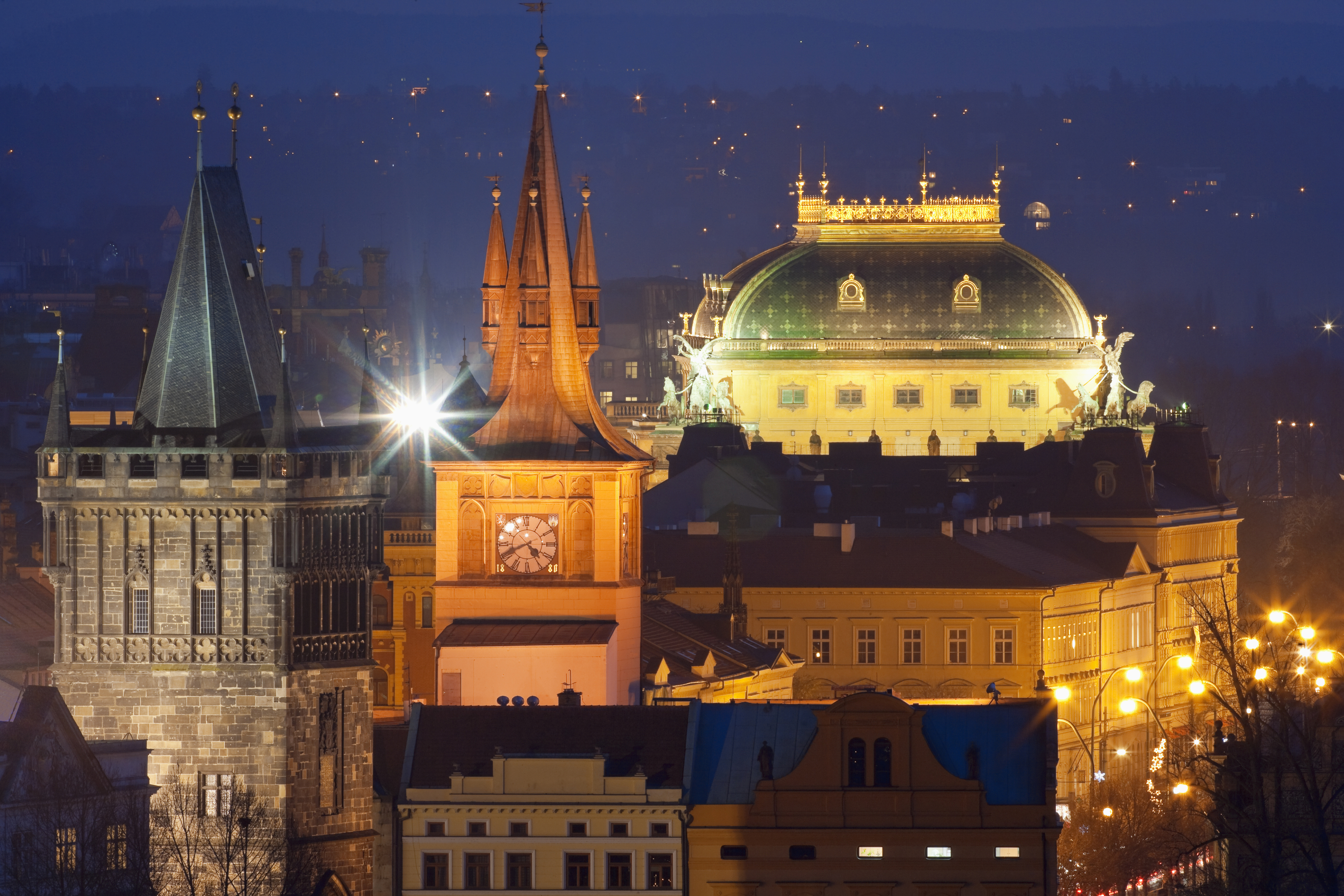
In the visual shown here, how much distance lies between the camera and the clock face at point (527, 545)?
144 meters

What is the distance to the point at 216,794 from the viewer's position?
392ft

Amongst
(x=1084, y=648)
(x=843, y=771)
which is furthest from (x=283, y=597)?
(x=1084, y=648)

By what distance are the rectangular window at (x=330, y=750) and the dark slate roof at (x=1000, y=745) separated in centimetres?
1575

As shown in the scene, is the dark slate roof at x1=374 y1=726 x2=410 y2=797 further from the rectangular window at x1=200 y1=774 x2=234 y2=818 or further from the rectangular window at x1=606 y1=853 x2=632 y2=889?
the rectangular window at x1=606 y1=853 x2=632 y2=889

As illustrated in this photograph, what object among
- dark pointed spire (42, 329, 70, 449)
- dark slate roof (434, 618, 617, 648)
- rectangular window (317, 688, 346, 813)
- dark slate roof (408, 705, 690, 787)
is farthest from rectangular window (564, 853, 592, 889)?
dark slate roof (434, 618, 617, 648)

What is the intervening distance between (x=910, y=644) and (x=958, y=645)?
77.9 inches

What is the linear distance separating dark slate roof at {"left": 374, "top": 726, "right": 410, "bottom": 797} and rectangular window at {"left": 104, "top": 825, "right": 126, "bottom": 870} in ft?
30.1

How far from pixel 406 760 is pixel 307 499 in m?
8.00

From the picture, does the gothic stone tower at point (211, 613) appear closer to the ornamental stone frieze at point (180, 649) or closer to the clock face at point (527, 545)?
the ornamental stone frieze at point (180, 649)

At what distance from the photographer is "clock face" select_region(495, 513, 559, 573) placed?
473 feet

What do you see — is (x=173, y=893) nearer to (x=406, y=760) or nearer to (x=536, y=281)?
(x=406, y=760)

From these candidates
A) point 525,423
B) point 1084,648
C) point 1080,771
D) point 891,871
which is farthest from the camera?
point 1084,648

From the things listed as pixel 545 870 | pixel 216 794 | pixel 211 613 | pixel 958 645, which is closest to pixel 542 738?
pixel 545 870

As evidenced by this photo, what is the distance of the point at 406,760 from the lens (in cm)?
12400
